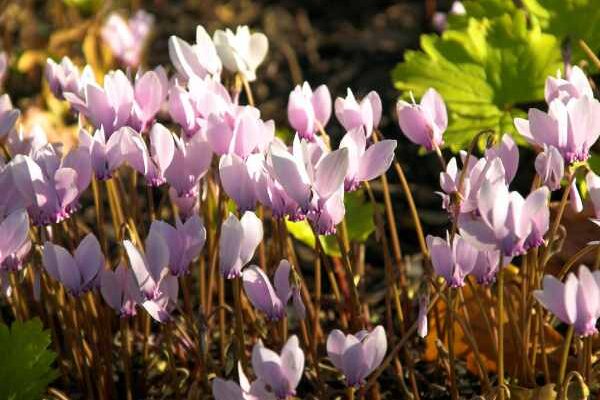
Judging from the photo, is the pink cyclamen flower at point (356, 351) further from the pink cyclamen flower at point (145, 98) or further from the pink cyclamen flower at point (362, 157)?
the pink cyclamen flower at point (145, 98)

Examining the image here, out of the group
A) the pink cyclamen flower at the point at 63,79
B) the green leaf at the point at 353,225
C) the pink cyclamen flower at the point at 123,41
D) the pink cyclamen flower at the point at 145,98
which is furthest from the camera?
the pink cyclamen flower at the point at 123,41

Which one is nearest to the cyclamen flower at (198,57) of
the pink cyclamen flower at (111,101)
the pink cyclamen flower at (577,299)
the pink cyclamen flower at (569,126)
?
A: the pink cyclamen flower at (111,101)

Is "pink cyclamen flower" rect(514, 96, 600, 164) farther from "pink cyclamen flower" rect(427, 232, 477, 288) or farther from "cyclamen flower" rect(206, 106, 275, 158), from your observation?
"cyclamen flower" rect(206, 106, 275, 158)

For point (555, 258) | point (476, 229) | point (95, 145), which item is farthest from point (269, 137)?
point (555, 258)

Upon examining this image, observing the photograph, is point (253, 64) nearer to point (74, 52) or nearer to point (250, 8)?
point (74, 52)

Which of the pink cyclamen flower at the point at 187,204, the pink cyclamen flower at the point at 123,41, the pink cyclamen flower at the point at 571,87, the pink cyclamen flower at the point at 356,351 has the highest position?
the pink cyclamen flower at the point at 571,87

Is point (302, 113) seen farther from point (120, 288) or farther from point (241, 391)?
point (241, 391)
